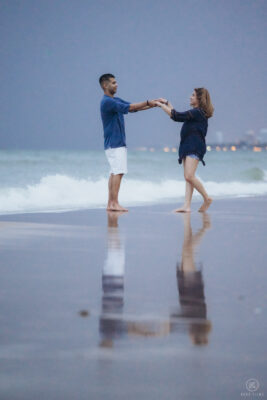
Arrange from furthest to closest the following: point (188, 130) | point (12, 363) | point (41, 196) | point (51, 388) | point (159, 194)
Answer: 1. point (159, 194)
2. point (41, 196)
3. point (188, 130)
4. point (12, 363)
5. point (51, 388)

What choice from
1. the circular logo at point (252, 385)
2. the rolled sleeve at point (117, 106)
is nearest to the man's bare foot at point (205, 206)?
the rolled sleeve at point (117, 106)

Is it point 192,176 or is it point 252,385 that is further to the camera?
point 192,176

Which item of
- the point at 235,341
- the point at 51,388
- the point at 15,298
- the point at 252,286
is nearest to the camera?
the point at 51,388

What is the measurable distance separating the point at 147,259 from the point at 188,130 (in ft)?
19.7

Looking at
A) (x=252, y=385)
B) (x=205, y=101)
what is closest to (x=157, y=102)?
(x=205, y=101)

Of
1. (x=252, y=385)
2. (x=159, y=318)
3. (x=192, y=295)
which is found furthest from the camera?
(x=192, y=295)

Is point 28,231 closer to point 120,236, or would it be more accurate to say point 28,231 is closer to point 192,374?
point 120,236

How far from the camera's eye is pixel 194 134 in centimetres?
1193

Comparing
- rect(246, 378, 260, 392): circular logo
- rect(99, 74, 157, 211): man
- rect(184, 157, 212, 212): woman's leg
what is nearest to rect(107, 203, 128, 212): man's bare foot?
rect(99, 74, 157, 211): man

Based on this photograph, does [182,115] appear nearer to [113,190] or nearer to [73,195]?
[113,190]

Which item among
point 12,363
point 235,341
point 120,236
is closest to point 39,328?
point 12,363

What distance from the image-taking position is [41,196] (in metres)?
14.0

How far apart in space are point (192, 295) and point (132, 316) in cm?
69

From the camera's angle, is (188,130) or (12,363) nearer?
(12,363)
